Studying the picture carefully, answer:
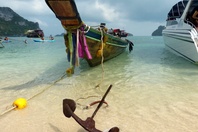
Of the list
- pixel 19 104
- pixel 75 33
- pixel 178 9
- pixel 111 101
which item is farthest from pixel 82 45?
pixel 178 9

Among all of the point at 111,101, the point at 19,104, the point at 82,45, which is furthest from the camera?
the point at 82,45

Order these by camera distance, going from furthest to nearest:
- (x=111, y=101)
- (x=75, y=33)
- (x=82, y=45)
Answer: (x=82, y=45), (x=75, y=33), (x=111, y=101)

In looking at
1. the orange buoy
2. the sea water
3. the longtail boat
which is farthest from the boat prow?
the orange buoy

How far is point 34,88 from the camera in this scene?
6121 millimetres

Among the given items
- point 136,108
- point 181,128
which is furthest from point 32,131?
point 181,128

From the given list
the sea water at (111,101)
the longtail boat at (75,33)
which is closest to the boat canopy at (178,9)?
the sea water at (111,101)

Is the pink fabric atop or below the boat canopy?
below

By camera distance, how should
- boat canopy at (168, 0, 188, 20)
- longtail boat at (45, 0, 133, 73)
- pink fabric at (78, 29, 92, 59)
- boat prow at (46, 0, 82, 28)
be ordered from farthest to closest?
boat canopy at (168, 0, 188, 20) → pink fabric at (78, 29, 92, 59) → longtail boat at (45, 0, 133, 73) → boat prow at (46, 0, 82, 28)

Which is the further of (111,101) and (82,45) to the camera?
(82,45)

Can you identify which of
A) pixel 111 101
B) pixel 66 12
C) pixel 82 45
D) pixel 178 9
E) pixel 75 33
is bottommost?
pixel 111 101

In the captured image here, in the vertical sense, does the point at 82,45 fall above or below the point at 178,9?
below

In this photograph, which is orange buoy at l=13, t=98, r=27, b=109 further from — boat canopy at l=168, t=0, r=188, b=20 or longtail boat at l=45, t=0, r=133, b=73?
boat canopy at l=168, t=0, r=188, b=20

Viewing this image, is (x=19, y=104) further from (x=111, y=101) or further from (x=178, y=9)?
(x=178, y=9)

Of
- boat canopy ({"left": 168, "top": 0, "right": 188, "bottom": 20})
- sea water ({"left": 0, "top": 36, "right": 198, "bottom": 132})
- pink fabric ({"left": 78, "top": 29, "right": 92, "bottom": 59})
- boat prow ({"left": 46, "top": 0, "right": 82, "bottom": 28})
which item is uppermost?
boat canopy ({"left": 168, "top": 0, "right": 188, "bottom": 20})
